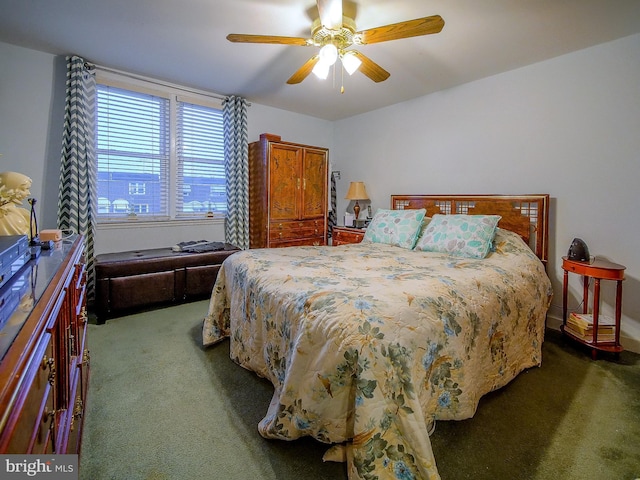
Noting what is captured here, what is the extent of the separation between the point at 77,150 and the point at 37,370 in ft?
10.5

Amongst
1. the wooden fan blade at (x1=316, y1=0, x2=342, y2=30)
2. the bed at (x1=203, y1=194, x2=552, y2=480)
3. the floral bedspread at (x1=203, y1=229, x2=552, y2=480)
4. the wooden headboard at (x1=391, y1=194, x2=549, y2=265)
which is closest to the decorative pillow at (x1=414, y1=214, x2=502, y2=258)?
the bed at (x1=203, y1=194, x2=552, y2=480)

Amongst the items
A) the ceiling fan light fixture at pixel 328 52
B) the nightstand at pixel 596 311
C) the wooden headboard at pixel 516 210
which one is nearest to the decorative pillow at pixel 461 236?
the wooden headboard at pixel 516 210

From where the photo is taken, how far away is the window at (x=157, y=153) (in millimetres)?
3447

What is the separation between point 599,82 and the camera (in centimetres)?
262

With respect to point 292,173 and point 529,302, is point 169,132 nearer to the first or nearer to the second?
point 292,173

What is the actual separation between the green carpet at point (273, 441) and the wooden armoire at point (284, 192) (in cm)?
218

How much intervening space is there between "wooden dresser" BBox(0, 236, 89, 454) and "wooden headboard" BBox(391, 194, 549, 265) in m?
3.40

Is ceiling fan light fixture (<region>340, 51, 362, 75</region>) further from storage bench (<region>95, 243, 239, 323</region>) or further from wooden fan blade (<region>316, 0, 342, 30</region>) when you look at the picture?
storage bench (<region>95, 243, 239, 323</region>)

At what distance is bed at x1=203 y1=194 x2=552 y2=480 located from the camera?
1.17 metres

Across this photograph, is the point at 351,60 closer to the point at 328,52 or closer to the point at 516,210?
the point at 328,52

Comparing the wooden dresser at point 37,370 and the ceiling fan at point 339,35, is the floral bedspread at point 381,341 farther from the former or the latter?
the ceiling fan at point 339,35

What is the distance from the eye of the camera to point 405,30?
1938mm

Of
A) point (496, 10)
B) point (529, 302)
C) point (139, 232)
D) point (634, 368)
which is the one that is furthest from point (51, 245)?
point (634, 368)

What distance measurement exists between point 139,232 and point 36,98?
1.56 metres
